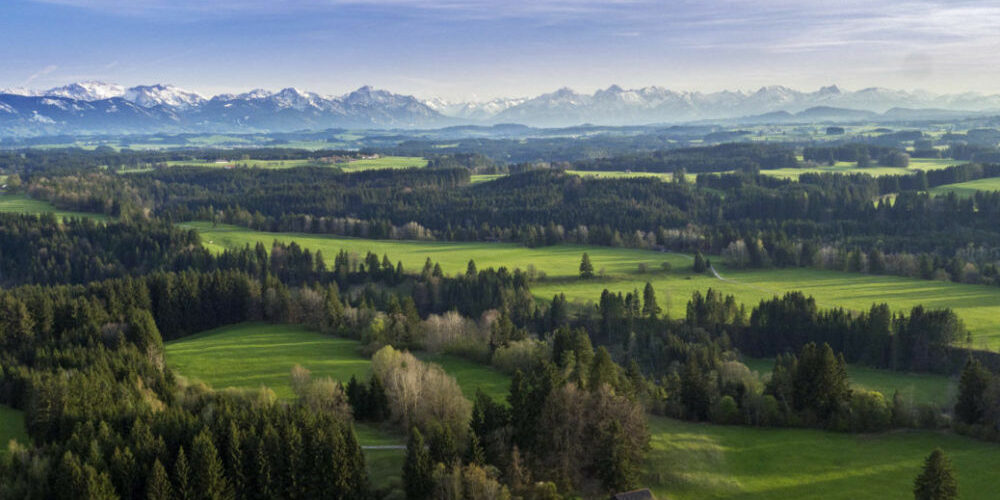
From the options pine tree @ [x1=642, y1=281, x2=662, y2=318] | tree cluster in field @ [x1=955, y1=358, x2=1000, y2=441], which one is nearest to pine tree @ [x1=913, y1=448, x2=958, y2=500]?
tree cluster in field @ [x1=955, y1=358, x2=1000, y2=441]

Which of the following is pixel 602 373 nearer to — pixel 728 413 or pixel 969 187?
pixel 728 413

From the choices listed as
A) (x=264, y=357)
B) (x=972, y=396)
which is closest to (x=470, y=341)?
(x=264, y=357)

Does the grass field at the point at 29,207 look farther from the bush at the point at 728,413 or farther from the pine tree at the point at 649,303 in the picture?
the bush at the point at 728,413

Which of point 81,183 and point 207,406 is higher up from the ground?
point 81,183

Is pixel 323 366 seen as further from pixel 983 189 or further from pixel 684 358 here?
pixel 983 189

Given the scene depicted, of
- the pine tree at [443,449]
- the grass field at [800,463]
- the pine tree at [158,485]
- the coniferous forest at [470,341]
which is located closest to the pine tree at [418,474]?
the coniferous forest at [470,341]

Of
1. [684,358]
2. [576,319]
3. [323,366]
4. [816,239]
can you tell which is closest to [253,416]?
[323,366]
